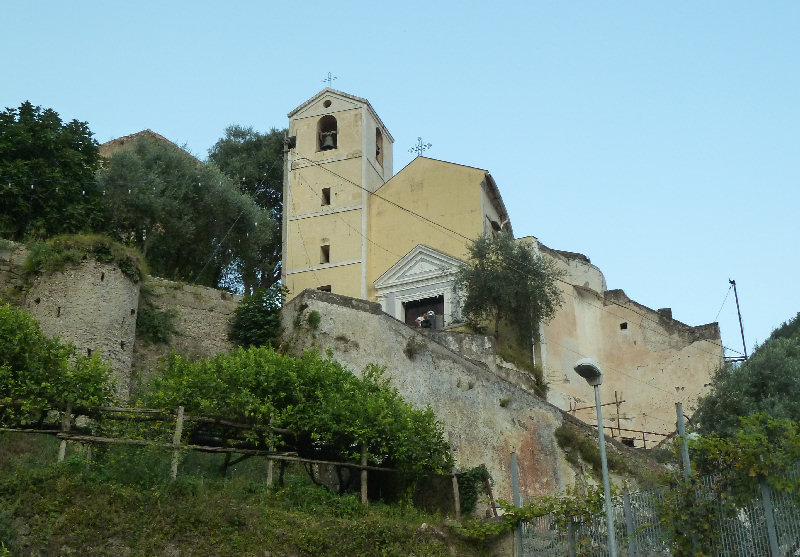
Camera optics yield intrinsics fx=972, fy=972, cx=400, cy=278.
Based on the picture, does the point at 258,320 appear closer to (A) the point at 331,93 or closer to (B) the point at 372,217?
(B) the point at 372,217

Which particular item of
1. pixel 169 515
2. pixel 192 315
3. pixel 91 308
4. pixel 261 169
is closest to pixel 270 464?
pixel 169 515

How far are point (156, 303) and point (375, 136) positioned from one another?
46.7ft

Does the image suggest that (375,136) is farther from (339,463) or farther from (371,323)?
(339,463)

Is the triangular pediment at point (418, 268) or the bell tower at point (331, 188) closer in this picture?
the triangular pediment at point (418, 268)

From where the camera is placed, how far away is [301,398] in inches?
757

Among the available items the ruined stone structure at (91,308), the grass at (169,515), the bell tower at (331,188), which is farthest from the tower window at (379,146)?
the grass at (169,515)

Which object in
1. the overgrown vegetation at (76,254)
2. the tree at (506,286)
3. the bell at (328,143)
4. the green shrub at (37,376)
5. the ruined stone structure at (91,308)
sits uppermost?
the bell at (328,143)

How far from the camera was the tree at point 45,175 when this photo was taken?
2652 cm

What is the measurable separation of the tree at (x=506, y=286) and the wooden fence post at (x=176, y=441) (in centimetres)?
1483

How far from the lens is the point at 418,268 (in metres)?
33.2

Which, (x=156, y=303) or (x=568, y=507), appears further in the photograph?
(x=156, y=303)

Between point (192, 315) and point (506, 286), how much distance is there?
32.9 feet

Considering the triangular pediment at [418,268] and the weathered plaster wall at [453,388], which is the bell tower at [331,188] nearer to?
the triangular pediment at [418,268]

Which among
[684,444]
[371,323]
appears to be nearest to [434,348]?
[371,323]
